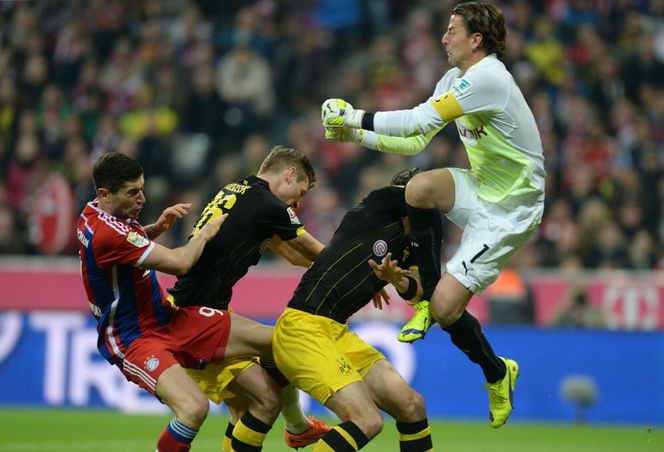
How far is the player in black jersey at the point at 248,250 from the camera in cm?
719

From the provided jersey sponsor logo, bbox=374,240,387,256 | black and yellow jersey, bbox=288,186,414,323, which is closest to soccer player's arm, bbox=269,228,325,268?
black and yellow jersey, bbox=288,186,414,323

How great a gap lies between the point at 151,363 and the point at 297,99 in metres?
10.5

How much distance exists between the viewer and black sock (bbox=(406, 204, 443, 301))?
A: 711 centimetres

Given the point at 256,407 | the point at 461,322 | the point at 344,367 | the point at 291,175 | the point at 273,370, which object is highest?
the point at 291,175

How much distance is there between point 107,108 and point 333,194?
376 centimetres

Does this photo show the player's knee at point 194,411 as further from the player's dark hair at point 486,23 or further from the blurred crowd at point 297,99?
the blurred crowd at point 297,99

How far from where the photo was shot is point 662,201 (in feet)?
49.1

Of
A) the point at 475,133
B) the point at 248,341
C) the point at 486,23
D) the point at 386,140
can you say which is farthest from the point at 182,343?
the point at 486,23

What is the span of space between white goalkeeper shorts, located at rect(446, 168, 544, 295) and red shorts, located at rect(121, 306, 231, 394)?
4.75 ft

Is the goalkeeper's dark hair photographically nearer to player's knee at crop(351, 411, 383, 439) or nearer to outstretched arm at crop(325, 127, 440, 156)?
outstretched arm at crop(325, 127, 440, 156)

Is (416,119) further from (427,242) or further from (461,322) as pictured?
(461,322)

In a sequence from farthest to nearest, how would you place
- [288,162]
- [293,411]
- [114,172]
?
[293,411] < [288,162] < [114,172]

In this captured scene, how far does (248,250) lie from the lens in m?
7.28

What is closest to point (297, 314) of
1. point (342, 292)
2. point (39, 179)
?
point (342, 292)
